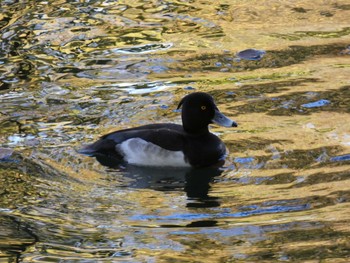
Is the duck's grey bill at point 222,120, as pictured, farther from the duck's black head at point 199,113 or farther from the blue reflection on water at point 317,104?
the blue reflection on water at point 317,104

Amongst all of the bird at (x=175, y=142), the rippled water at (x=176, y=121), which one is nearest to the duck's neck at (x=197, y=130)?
the bird at (x=175, y=142)

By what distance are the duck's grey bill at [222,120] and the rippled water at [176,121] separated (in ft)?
0.81

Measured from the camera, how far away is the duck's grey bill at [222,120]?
959 cm

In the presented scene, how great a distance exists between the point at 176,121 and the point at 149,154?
107 centimetres

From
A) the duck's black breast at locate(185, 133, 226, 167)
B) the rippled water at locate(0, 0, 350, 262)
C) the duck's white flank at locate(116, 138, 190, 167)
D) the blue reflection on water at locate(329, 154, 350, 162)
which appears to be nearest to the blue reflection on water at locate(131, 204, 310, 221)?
the rippled water at locate(0, 0, 350, 262)

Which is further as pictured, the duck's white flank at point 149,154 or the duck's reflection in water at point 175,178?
the duck's white flank at point 149,154

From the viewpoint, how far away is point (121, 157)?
9.73 meters

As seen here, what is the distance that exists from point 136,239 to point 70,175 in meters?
2.00

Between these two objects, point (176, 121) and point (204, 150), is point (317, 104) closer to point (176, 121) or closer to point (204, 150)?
point (176, 121)

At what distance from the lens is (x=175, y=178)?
30.1 feet

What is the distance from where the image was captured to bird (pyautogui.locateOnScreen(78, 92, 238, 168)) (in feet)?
31.3

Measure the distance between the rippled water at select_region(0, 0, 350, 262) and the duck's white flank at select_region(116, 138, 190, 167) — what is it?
0.45 feet

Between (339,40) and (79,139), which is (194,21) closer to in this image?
(339,40)

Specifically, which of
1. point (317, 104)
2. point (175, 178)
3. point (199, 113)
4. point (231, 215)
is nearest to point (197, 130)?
point (199, 113)
